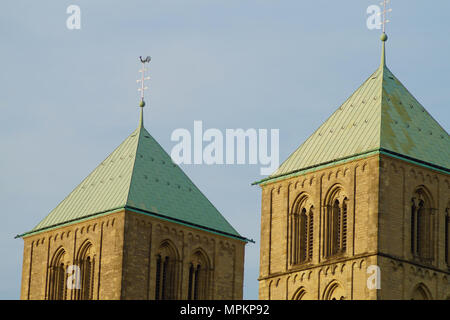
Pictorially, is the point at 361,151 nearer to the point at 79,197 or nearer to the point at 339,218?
the point at 339,218

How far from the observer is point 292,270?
8050 cm

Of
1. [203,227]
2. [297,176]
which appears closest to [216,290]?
[203,227]

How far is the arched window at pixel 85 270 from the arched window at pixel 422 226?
47.3 feet

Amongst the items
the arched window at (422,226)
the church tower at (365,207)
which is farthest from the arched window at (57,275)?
the arched window at (422,226)

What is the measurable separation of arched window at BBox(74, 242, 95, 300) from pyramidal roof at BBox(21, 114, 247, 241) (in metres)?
1.40

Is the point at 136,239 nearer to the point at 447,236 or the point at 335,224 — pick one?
the point at 335,224

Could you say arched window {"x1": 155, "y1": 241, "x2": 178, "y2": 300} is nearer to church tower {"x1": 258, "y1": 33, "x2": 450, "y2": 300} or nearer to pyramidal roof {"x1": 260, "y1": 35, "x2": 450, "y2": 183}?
church tower {"x1": 258, "y1": 33, "x2": 450, "y2": 300}

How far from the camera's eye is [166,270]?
284 ft

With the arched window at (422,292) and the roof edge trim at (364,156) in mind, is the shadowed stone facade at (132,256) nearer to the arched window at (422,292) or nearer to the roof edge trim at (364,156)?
the roof edge trim at (364,156)

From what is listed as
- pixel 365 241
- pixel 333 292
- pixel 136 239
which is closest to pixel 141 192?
pixel 136 239

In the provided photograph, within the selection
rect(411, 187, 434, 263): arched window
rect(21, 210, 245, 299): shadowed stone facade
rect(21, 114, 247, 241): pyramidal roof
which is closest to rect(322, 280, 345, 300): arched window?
rect(411, 187, 434, 263): arched window

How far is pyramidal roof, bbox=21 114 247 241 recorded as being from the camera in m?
86.1

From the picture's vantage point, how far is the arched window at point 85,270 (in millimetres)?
86375

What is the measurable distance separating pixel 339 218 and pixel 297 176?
292cm
